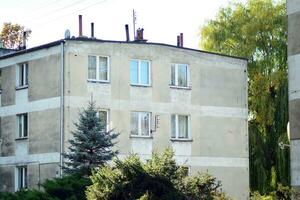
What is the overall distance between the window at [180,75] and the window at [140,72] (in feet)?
5.20

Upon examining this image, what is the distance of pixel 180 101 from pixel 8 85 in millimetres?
9120

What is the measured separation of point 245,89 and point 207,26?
21.2ft

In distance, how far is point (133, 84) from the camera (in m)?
37.0

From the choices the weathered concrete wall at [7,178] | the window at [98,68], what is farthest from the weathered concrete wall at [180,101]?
the weathered concrete wall at [7,178]

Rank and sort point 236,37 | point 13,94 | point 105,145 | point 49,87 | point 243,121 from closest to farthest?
point 105,145 < point 49,87 < point 13,94 < point 243,121 < point 236,37

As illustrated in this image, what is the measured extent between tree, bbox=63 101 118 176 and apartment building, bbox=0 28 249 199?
4.55 m

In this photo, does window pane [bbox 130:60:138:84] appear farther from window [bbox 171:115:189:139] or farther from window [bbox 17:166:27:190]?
window [bbox 17:166:27:190]

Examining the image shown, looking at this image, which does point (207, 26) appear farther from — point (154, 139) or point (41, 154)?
point (41, 154)

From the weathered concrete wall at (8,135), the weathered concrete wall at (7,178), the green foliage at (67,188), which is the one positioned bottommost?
the weathered concrete wall at (7,178)

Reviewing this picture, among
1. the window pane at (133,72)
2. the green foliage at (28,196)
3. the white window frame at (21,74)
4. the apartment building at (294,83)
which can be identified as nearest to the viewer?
the green foliage at (28,196)

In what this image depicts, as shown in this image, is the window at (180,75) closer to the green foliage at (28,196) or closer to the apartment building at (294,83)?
the green foliage at (28,196)

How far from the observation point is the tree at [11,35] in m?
56.0

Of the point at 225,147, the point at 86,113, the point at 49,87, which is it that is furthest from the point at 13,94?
the point at 225,147

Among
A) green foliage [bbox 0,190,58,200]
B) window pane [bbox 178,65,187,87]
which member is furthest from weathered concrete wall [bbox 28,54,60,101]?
green foliage [bbox 0,190,58,200]
